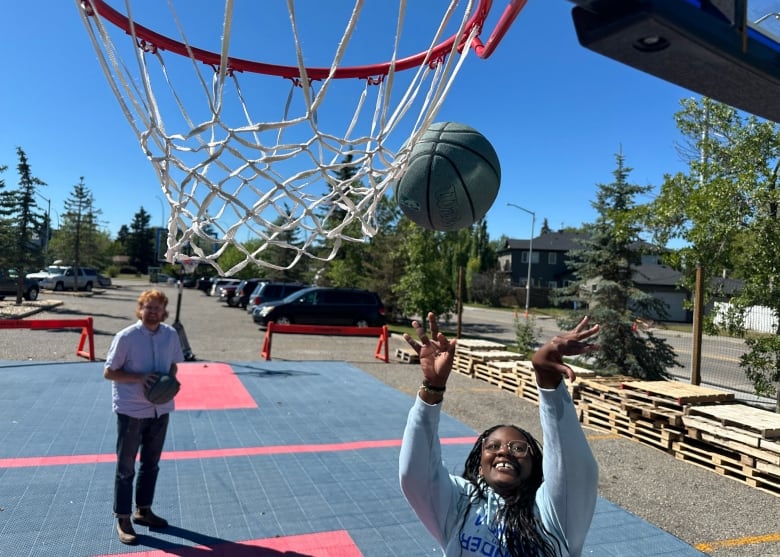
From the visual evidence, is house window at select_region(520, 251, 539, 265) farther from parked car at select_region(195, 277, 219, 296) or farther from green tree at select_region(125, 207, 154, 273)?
green tree at select_region(125, 207, 154, 273)

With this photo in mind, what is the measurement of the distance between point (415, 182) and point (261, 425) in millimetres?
4672

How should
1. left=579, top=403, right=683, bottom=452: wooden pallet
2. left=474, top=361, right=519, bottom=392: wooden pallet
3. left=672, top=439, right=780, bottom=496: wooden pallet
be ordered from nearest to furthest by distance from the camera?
left=672, top=439, right=780, bottom=496: wooden pallet
left=579, top=403, right=683, bottom=452: wooden pallet
left=474, top=361, right=519, bottom=392: wooden pallet

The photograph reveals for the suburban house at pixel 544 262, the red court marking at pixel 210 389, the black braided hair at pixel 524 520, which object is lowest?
the red court marking at pixel 210 389

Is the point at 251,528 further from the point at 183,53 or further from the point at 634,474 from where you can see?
the point at 634,474

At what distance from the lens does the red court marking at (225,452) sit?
5.56 metres

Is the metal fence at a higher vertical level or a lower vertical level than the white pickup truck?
lower

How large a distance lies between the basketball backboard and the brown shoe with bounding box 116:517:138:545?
4.44 m

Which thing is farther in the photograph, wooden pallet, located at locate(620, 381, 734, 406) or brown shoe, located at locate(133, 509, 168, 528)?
wooden pallet, located at locate(620, 381, 734, 406)

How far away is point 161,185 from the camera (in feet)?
12.2

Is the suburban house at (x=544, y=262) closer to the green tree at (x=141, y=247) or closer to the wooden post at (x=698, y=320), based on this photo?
the wooden post at (x=698, y=320)

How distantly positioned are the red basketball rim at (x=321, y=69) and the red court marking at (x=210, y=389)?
526 centimetres

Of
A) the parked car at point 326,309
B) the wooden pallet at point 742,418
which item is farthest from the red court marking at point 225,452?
the parked car at point 326,309

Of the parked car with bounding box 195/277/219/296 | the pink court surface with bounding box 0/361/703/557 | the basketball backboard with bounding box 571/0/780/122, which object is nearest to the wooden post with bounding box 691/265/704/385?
the pink court surface with bounding box 0/361/703/557

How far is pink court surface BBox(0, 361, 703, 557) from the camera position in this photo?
4273mm
